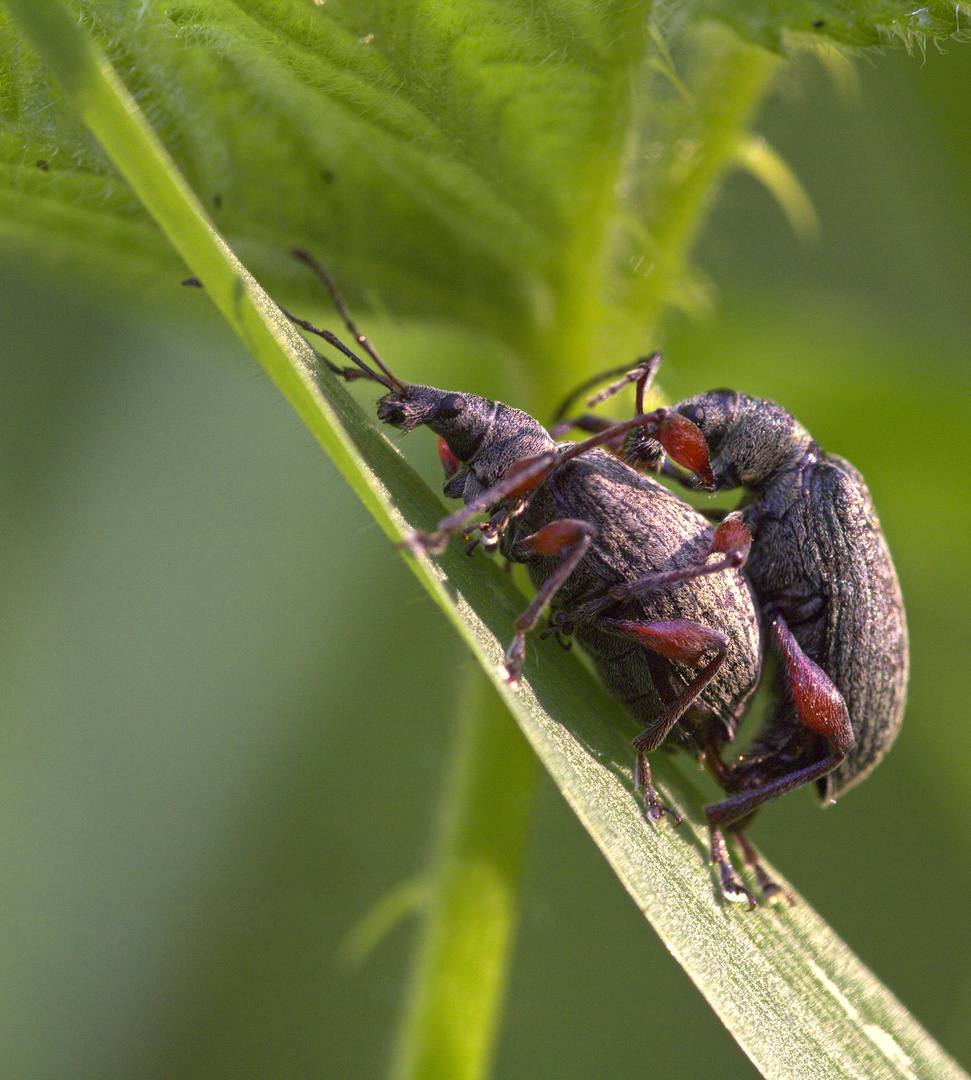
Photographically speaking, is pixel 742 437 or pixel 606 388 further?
pixel 742 437

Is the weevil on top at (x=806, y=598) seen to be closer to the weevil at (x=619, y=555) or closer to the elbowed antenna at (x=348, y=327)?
the weevil at (x=619, y=555)

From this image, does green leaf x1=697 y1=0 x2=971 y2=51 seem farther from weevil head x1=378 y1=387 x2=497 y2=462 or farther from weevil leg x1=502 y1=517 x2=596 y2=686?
weevil leg x1=502 y1=517 x2=596 y2=686

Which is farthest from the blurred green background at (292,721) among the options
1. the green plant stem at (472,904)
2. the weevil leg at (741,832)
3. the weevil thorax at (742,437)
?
the weevil leg at (741,832)

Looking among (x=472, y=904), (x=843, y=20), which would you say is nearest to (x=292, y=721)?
(x=472, y=904)

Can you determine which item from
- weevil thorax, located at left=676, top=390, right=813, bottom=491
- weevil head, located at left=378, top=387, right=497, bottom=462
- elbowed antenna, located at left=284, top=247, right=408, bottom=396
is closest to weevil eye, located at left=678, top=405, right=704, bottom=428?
weevil thorax, located at left=676, top=390, right=813, bottom=491

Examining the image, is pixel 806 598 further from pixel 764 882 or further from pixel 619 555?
pixel 764 882

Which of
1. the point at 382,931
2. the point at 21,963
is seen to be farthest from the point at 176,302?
the point at 21,963
